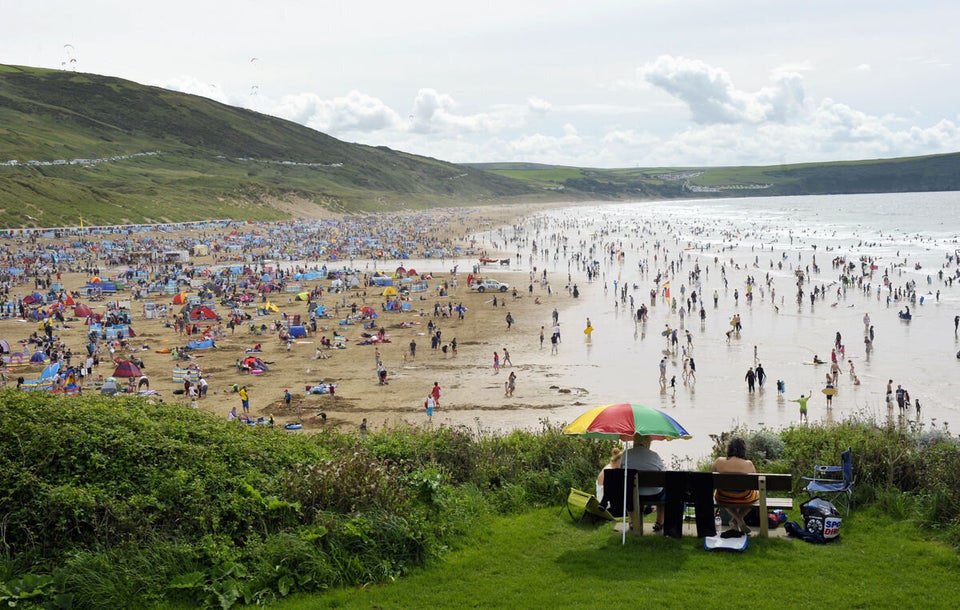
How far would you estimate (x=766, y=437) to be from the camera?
10.9 m

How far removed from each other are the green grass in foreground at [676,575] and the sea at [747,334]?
421 centimetres

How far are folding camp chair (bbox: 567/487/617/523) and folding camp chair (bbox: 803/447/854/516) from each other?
224 centimetres

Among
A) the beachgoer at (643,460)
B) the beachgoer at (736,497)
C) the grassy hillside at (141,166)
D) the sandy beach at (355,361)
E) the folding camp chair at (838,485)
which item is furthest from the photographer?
the grassy hillside at (141,166)

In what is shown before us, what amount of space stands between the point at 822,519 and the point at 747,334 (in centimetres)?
2866

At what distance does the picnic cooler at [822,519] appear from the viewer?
7.44 m

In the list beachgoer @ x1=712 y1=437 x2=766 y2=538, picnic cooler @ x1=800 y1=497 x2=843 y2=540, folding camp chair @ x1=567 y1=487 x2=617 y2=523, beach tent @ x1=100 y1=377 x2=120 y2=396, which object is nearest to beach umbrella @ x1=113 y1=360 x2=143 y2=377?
beach tent @ x1=100 y1=377 x2=120 y2=396

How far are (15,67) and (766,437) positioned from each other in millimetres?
228963

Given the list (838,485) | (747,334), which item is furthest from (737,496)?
(747,334)

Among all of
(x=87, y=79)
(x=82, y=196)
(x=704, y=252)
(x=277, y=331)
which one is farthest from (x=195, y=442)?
(x=87, y=79)

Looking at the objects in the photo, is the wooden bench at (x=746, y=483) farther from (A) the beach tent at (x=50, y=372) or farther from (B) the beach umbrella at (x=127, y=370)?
(A) the beach tent at (x=50, y=372)

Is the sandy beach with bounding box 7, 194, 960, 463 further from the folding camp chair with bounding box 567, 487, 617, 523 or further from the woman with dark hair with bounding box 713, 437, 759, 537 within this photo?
the folding camp chair with bounding box 567, 487, 617, 523

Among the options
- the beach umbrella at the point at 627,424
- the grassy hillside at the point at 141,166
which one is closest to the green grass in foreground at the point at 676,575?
the beach umbrella at the point at 627,424

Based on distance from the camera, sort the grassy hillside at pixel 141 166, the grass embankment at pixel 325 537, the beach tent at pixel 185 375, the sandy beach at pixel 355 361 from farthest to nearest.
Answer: the grassy hillside at pixel 141 166
the beach tent at pixel 185 375
the sandy beach at pixel 355 361
the grass embankment at pixel 325 537

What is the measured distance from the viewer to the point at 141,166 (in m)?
135
